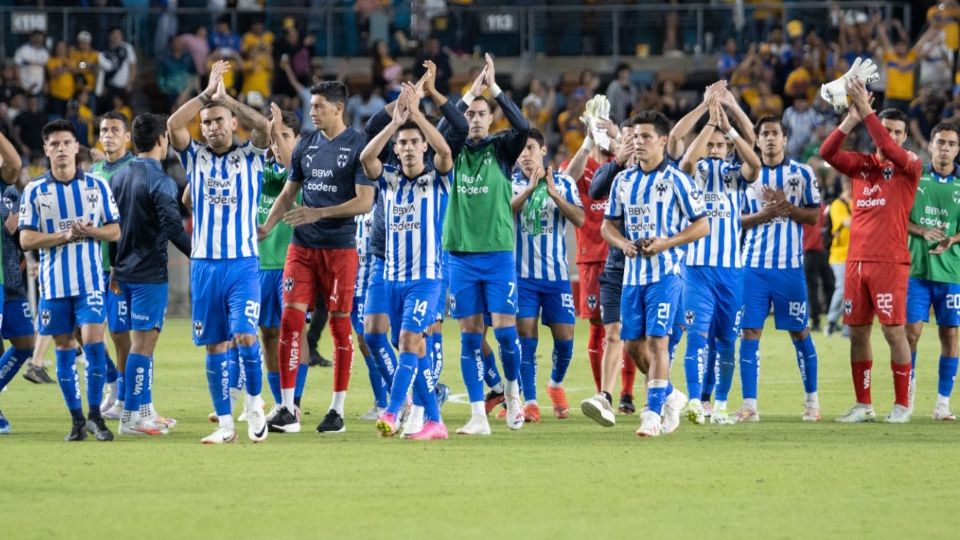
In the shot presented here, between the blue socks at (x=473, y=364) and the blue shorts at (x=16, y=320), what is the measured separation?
3700 mm

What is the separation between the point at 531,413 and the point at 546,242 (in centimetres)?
155

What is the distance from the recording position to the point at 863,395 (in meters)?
12.9

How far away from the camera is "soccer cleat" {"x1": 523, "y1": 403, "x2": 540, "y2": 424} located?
1307 cm

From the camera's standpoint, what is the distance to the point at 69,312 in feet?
37.8

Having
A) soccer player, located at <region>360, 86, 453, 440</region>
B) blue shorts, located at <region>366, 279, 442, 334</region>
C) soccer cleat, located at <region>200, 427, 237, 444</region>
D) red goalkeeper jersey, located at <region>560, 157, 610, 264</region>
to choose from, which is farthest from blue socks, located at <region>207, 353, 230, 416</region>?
red goalkeeper jersey, located at <region>560, 157, 610, 264</region>

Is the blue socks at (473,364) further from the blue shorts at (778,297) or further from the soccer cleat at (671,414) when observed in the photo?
the blue shorts at (778,297)

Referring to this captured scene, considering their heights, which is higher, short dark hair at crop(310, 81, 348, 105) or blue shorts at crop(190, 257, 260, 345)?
short dark hair at crop(310, 81, 348, 105)

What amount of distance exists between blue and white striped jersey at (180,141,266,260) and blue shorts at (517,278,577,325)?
3005mm

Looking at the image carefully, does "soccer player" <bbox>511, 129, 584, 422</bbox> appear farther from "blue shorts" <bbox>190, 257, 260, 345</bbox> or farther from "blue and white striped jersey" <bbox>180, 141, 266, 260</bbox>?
"blue shorts" <bbox>190, 257, 260, 345</bbox>

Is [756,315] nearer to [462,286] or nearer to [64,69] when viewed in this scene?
[462,286]

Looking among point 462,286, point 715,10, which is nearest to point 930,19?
point 715,10

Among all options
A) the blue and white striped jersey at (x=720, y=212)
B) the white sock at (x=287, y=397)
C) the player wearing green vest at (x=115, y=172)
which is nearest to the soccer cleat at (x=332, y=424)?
the white sock at (x=287, y=397)

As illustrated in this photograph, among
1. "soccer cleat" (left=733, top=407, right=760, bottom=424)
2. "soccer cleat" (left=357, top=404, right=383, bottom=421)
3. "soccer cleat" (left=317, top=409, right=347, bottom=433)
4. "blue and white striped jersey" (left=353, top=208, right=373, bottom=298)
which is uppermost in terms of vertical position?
"blue and white striped jersey" (left=353, top=208, right=373, bottom=298)

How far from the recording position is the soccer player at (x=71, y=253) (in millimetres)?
11430
